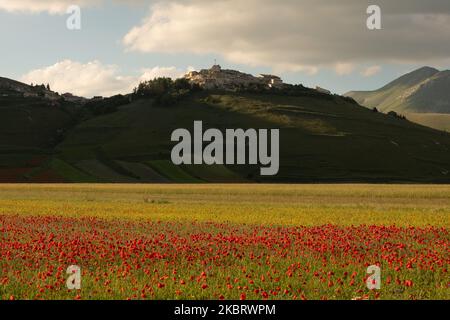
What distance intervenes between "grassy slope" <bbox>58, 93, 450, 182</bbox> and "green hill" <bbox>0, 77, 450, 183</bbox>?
0.26 meters

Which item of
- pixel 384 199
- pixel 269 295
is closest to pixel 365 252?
pixel 269 295

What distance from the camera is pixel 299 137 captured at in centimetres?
15625

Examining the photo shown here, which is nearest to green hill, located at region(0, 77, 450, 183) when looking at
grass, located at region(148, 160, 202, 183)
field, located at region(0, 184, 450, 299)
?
grass, located at region(148, 160, 202, 183)

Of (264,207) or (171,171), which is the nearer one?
(264,207)

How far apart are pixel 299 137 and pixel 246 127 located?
16.0 m

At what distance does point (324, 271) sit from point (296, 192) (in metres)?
49.9

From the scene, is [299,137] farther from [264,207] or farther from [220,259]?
[220,259]

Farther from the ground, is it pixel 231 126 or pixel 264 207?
pixel 231 126

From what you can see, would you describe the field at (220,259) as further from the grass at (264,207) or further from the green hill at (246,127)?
the green hill at (246,127)

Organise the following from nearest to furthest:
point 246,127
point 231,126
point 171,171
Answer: point 171,171, point 246,127, point 231,126

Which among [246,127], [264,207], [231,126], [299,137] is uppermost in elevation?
[231,126]

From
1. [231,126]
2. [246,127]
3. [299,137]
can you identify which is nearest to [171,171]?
[231,126]

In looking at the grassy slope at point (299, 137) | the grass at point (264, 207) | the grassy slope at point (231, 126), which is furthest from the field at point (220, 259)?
the grassy slope at point (299, 137)

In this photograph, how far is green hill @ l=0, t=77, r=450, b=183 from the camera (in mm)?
122250
